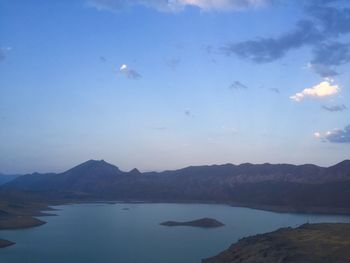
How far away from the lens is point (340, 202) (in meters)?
103

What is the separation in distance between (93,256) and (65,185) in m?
152

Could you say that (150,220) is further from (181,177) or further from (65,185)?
(65,185)

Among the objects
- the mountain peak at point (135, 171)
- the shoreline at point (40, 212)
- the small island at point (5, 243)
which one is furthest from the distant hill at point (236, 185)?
the small island at point (5, 243)

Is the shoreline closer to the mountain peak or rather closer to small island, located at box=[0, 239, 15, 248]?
small island, located at box=[0, 239, 15, 248]

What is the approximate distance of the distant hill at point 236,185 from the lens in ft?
363

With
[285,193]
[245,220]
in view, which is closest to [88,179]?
[285,193]

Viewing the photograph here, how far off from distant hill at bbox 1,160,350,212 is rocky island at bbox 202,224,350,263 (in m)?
63.9

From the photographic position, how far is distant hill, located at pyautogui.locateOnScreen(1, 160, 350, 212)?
110500mm

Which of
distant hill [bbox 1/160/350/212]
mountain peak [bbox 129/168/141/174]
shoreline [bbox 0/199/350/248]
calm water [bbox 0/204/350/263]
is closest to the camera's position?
calm water [bbox 0/204/350/263]

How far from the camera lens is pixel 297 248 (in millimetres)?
31047

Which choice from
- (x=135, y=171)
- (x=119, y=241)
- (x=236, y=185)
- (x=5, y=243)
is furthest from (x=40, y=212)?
(x=135, y=171)

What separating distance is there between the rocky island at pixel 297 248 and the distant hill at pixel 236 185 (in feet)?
210

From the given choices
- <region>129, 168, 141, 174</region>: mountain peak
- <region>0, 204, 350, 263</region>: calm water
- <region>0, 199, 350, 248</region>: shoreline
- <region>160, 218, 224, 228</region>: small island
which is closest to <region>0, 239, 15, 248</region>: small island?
<region>0, 199, 350, 248</region>: shoreline

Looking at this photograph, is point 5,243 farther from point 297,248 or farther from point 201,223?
point 297,248
